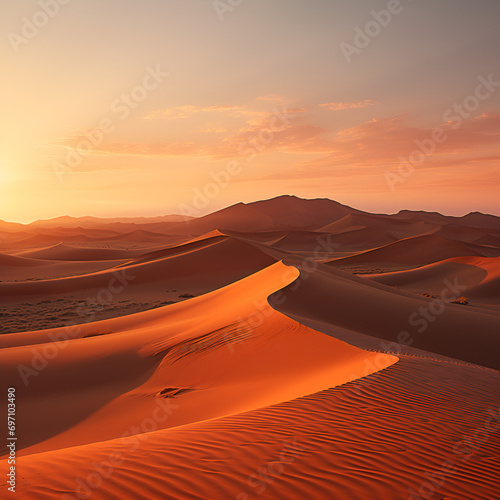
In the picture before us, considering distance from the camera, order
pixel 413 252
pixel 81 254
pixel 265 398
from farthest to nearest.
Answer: pixel 81 254
pixel 413 252
pixel 265 398

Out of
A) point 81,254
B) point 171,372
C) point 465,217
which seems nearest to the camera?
point 171,372

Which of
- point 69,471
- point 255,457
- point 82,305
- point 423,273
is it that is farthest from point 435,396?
point 423,273

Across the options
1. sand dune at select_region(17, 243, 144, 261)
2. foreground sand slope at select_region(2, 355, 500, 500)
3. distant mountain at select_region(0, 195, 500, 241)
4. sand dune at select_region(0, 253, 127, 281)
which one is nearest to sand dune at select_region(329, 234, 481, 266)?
sand dune at select_region(0, 253, 127, 281)

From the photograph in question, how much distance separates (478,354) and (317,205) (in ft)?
603

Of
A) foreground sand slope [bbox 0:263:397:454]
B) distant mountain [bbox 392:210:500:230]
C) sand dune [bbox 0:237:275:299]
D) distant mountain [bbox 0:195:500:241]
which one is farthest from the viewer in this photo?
distant mountain [bbox 392:210:500:230]

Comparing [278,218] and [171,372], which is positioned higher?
[278,218]

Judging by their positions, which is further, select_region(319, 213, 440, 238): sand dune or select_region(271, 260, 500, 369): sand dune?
select_region(319, 213, 440, 238): sand dune

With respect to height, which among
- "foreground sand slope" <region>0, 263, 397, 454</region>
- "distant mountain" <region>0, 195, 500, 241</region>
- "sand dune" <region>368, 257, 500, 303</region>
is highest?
"distant mountain" <region>0, 195, 500, 241</region>

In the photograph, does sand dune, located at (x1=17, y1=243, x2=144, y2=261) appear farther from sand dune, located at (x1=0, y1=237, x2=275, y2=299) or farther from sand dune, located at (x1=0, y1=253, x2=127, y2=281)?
sand dune, located at (x1=0, y1=237, x2=275, y2=299)

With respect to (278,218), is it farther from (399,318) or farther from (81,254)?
(399,318)

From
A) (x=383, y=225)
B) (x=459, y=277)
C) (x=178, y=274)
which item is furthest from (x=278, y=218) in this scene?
(x=178, y=274)

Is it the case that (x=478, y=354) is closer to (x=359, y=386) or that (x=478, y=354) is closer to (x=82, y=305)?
(x=359, y=386)

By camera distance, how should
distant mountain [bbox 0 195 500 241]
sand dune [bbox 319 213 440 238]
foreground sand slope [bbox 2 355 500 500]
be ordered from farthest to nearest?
distant mountain [bbox 0 195 500 241], sand dune [bbox 319 213 440 238], foreground sand slope [bbox 2 355 500 500]

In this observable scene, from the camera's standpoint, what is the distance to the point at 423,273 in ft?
109
